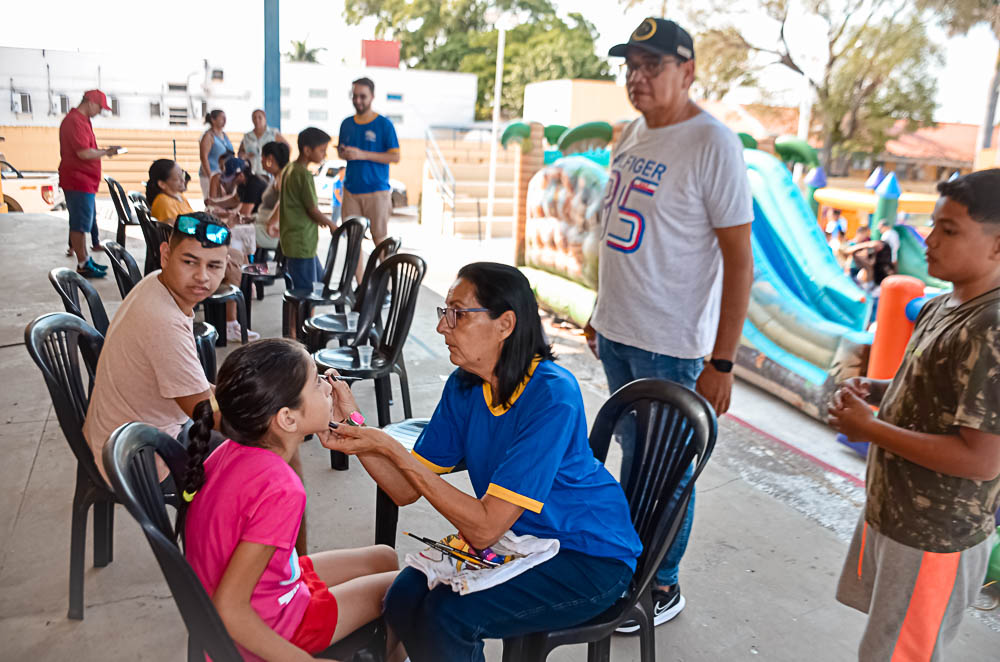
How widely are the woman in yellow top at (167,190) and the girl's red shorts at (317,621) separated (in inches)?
158

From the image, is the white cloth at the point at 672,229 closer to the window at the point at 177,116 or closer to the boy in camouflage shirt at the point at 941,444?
the boy in camouflage shirt at the point at 941,444

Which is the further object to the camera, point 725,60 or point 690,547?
point 725,60

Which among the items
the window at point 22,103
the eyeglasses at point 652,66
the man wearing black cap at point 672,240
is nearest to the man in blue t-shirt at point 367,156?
the man wearing black cap at point 672,240

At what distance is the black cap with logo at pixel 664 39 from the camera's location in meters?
2.34

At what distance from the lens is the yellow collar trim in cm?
180

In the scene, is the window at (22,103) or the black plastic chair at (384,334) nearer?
the black plastic chair at (384,334)

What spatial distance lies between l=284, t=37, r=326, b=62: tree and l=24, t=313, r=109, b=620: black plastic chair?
55.5 metres

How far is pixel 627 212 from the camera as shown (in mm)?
2541

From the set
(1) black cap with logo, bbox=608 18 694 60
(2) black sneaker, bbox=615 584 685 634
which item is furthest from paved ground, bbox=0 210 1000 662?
(1) black cap with logo, bbox=608 18 694 60

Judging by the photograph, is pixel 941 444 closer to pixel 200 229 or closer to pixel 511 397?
pixel 511 397

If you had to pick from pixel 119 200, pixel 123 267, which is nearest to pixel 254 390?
pixel 123 267

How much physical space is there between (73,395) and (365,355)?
1.65 m

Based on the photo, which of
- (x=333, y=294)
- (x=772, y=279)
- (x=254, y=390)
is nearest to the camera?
(x=254, y=390)

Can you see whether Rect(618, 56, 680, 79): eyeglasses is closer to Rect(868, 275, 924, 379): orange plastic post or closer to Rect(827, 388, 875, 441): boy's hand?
Rect(827, 388, 875, 441): boy's hand
